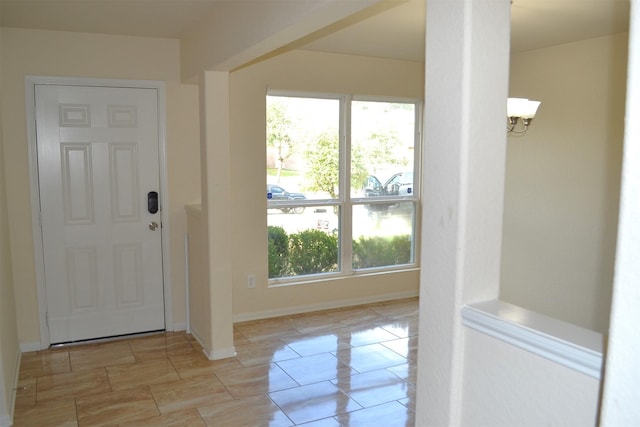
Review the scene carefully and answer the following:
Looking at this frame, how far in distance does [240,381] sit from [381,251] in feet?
7.79

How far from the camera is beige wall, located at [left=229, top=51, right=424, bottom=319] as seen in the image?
4473 mm

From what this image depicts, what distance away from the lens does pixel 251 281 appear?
4.66 metres

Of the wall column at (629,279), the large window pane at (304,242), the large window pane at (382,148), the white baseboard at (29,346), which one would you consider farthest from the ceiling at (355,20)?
the white baseboard at (29,346)

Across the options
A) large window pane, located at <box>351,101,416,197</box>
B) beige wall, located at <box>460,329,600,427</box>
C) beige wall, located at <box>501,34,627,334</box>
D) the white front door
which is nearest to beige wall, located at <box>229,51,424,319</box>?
large window pane, located at <box>351,101,416,197</box>

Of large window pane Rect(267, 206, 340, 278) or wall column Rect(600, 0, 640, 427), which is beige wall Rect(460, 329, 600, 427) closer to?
wall column Rect(600, 0, 640, 427)

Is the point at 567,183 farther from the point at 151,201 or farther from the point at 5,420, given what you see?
the point at 5,420

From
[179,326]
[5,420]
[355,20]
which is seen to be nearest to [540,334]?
[355,20]

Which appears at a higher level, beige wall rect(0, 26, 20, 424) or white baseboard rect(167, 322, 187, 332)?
beige wall rect(0, 26, 20, 424)

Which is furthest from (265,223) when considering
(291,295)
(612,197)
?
(612,197)

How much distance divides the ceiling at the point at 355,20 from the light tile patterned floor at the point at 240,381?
2.41 meters

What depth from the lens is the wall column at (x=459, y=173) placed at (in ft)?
5.04

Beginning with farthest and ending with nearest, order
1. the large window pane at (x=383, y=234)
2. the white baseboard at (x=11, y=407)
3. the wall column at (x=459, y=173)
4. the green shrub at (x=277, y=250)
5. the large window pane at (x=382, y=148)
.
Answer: the large window pane at (x=383, y=234)
the large window pane at (x=382, y=148)
the green shrub at (x=277, y=250)
the white baseboard at (x=11, y=407)
the wall column at (x=459, y=173)

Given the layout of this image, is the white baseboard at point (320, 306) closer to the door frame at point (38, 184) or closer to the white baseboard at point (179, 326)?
the white baseboard at point (179, 326)

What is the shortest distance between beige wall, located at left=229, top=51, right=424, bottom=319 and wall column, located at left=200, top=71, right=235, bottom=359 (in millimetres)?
714
